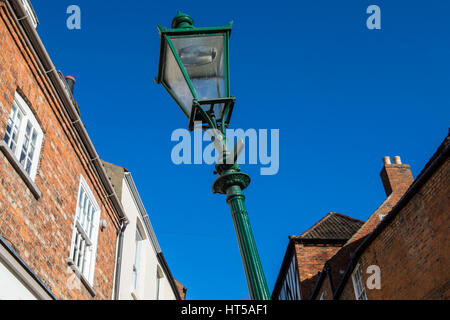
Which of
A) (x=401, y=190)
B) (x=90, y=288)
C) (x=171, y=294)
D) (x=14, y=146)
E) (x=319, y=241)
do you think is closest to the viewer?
(x=14, y=146)

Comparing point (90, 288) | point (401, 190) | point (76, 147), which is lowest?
point (90, 288)

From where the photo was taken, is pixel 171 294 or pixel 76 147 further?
pixel 171 294

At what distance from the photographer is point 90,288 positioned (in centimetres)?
965

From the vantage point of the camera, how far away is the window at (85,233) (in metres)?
9.51

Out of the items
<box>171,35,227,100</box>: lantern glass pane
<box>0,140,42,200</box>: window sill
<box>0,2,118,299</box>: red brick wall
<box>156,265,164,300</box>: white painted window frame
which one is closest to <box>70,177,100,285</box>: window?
<box>0,2,118,299</box>: red brick wall

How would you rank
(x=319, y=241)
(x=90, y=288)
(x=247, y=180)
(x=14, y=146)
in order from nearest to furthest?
(x=247, y=180), (x=14, y=146), (x=90, y=288), (x=319, y=241)

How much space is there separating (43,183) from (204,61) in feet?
16.2

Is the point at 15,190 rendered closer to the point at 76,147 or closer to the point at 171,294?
the point at 76,147

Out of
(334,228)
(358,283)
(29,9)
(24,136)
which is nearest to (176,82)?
(24,136)

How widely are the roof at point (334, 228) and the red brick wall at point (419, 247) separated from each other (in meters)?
9.24

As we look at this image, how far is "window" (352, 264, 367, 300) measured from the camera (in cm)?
1649
